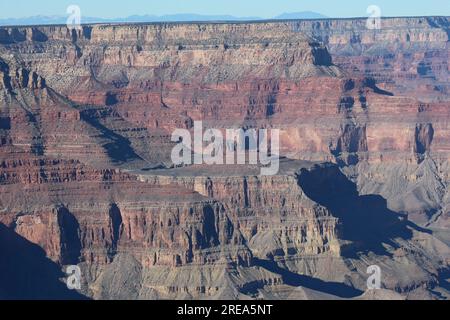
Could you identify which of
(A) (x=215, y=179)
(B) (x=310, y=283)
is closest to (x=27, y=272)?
(B) (x=310, y=283)

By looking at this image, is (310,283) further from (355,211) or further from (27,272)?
(355,211)

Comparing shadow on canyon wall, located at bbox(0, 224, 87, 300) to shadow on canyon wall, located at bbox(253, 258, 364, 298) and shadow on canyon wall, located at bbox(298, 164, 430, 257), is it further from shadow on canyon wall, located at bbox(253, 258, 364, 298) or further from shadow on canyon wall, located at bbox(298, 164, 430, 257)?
shadow on canyon wall, located at bbox(298, 164, 430, 257)

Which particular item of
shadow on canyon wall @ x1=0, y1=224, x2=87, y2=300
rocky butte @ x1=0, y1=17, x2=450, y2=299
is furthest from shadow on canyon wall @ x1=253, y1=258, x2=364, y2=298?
shadow on canyon wall @ x1=0, y1=224, x2=87, y2=300

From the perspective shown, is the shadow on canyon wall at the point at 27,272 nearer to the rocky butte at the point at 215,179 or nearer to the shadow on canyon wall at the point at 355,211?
the rocky butte at the point at 215,179

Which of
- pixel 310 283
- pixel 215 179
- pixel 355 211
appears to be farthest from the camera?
pixel 355 211

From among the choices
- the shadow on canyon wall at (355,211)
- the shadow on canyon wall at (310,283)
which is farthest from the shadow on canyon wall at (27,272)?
the shadow on canyon wall at (355,211)

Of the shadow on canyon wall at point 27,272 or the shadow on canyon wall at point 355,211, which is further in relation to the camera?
the shadow on canyon wall at point 355,211

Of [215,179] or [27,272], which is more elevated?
[215,179]
